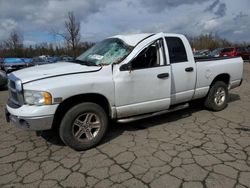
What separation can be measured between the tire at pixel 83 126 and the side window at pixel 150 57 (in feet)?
3.48

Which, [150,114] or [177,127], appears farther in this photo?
[177,127]

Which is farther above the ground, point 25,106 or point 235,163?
point 25,106

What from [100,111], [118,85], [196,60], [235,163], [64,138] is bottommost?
[235,163]

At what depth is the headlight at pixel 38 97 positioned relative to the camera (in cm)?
343

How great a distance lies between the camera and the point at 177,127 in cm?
489

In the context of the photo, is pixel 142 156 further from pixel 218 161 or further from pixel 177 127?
pixel 177 127

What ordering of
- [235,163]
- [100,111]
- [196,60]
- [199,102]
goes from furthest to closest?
[199,102]
[196,60]
[100,111]
[235,163]

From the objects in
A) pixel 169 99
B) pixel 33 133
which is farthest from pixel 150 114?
pixel 33 133

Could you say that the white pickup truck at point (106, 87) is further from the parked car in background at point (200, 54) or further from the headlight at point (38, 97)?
the parked car in background at point (200, 54)

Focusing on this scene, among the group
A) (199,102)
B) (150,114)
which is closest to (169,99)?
(150,114)

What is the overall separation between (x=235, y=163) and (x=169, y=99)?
5.59ft

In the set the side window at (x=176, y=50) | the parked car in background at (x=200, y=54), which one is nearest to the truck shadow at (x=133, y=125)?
the parked car in background at (x=200, y=54)

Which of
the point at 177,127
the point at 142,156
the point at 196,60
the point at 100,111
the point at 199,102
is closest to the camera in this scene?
the point at 142,156

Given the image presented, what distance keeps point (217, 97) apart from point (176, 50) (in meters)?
1.91
